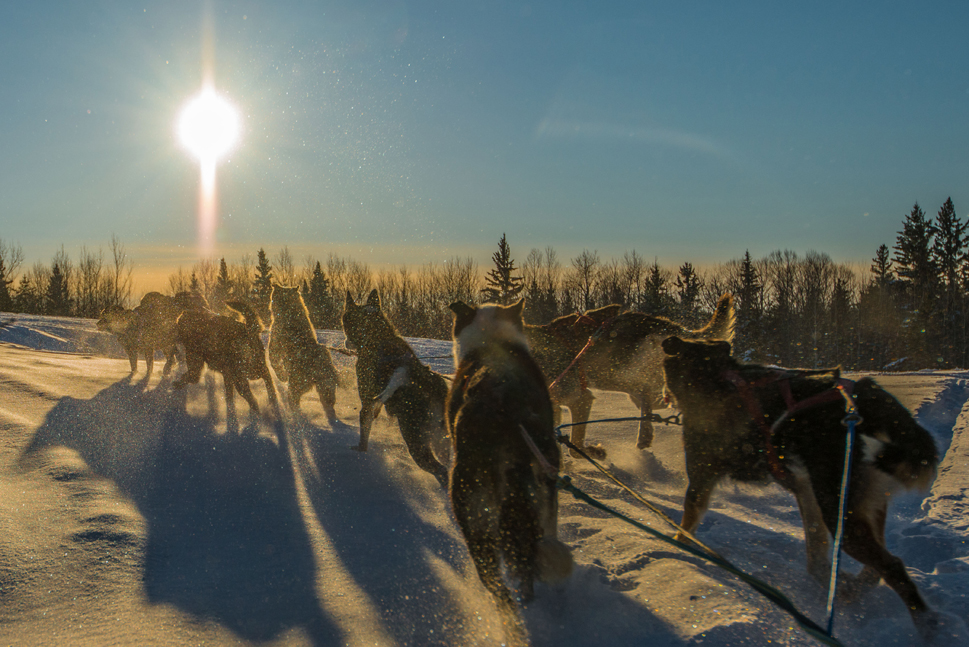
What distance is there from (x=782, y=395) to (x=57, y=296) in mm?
64905

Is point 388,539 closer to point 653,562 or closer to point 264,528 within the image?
point 264,528

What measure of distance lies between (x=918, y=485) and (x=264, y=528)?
4008mm

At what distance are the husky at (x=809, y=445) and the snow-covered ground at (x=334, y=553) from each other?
381 millimetres

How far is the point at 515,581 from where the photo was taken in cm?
256

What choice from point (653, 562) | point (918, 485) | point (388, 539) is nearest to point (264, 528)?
point (388, 539)

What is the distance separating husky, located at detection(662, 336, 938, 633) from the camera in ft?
8.48

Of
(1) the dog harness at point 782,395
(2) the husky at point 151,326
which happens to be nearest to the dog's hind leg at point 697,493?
(1) the dog harness at point 782,395

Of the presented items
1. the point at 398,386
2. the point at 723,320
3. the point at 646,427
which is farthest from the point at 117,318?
the point at 723,320

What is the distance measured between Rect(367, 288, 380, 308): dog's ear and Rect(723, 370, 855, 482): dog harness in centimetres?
434

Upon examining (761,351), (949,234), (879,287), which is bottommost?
(761,351)

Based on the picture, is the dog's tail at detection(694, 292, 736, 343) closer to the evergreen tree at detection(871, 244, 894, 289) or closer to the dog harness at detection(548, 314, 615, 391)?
the dog harness at detection(548, 314, 615, 391)

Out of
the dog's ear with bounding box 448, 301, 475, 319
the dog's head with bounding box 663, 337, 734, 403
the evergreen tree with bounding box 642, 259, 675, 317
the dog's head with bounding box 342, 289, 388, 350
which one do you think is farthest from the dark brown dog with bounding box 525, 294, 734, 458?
the evergreen tree with bounding box 642, 259, 675, 317

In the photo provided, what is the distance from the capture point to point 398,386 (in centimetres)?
522

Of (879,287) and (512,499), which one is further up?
(879,287)
